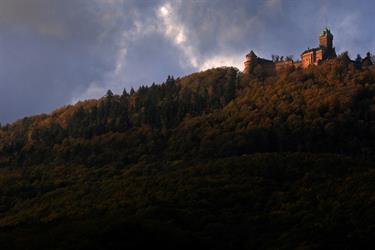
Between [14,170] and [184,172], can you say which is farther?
[14,170]

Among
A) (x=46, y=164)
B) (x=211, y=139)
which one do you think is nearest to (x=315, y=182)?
(x=211, y=139)

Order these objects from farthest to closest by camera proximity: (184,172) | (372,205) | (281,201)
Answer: (184,172) < (281,201) < (372,205)

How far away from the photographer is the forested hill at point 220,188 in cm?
10388

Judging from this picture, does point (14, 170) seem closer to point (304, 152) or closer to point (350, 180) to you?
point (304, 152)

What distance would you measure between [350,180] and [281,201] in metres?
11.9

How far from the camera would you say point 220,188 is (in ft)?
438

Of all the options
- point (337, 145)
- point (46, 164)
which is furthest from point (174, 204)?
point (46, 164)

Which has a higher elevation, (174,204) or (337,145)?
(337,145)

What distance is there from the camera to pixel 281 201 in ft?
417

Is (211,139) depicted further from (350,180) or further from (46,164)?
(350,180)

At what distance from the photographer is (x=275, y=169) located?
144500 millimetres

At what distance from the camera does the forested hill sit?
341 feet

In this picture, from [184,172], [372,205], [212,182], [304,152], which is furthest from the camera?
[304,152]

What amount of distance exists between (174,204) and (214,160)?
38.2m
